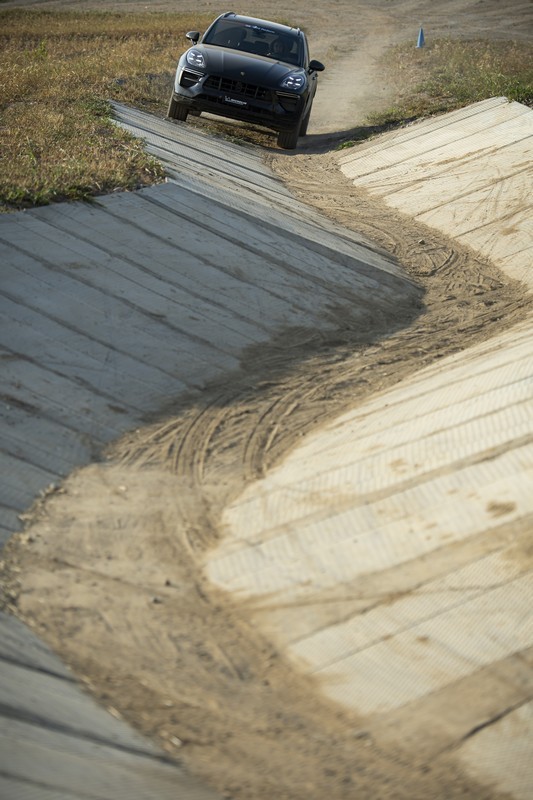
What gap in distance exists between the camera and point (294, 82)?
16672 millimetres

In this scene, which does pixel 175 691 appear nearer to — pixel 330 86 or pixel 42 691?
pixel 42 691

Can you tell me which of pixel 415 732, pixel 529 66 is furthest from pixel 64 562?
pixel 529 66

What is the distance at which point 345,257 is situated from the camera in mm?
12414

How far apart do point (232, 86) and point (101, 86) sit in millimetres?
3694

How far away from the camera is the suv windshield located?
1742cm

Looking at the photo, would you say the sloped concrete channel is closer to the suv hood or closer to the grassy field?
the grassy field

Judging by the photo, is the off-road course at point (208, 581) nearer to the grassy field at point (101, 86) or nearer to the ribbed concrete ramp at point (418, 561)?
the ribbed concrete ramp at point (418, 561)

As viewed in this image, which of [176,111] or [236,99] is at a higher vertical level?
[236,99]

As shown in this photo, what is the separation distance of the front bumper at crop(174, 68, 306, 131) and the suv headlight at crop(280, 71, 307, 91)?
12cm

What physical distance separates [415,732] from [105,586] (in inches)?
88.2

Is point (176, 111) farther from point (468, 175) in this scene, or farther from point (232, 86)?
point (468, 175)

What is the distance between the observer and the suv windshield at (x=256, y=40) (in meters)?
17.4

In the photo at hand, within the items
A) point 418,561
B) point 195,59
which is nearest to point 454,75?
point 195,59

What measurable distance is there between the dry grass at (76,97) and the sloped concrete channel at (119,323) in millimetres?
473
